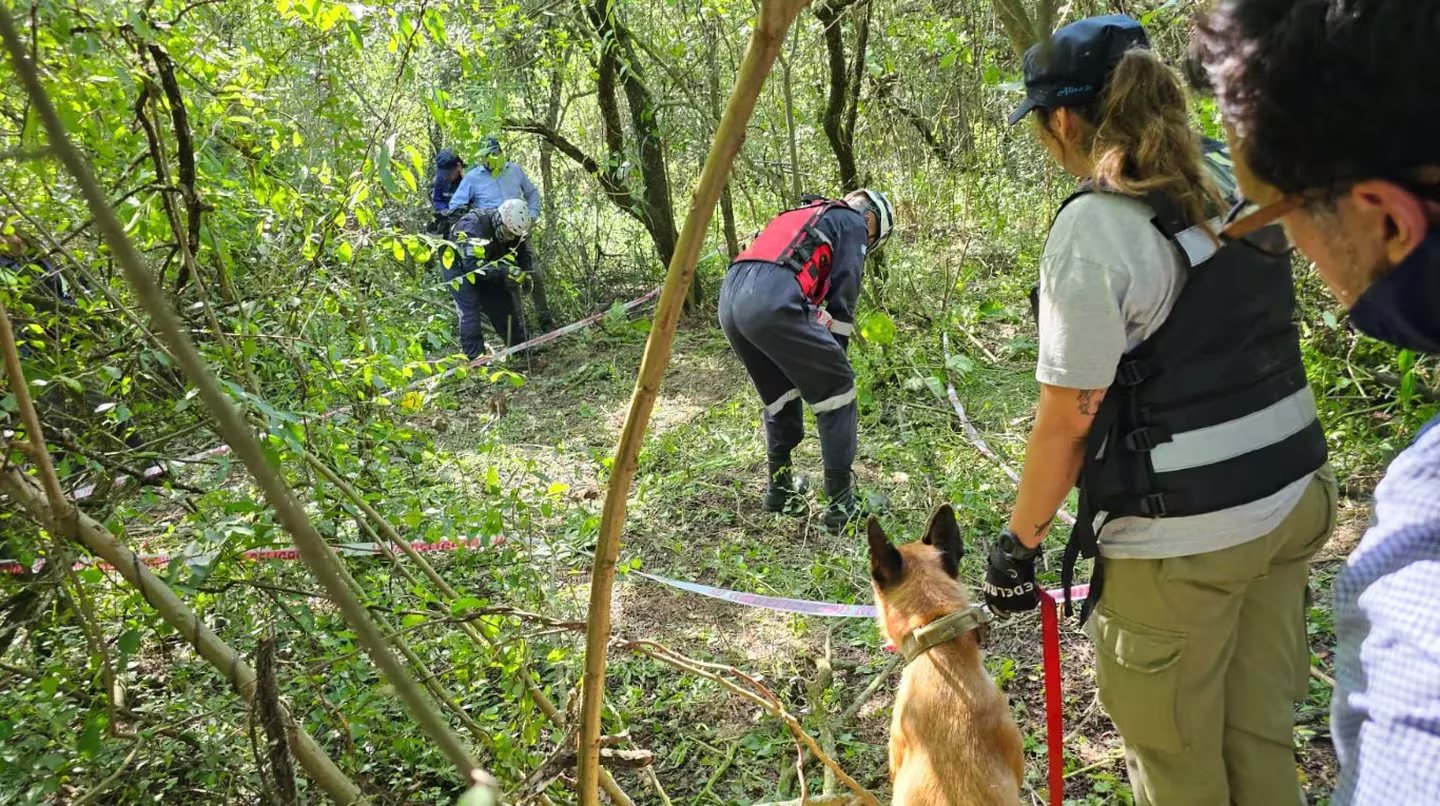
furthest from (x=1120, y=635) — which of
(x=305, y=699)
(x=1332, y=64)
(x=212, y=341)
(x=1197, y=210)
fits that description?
(x=212, y=341)

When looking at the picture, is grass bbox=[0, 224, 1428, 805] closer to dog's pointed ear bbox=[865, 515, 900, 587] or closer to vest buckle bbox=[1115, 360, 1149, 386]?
dog's pointed ear bbox=[865, 515, 900, 587]

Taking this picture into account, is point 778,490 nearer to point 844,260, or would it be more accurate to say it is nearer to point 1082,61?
point 844,260

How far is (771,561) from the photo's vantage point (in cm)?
433

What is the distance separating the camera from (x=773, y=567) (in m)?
4.26

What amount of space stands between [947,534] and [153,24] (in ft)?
9.01

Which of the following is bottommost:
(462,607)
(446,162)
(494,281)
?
(462,607)

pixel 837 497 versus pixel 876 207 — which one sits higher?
pixel 876 207

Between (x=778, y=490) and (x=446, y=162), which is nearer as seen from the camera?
(x=778, y=490)

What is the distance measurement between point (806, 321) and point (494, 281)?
5031 mm

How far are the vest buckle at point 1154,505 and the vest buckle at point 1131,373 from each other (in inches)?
9.4

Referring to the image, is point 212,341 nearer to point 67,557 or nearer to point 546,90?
point 67,557

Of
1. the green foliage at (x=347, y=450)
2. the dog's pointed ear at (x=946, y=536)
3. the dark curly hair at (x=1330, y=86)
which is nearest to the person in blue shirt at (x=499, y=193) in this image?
the green foliage at (x=347, y=450)

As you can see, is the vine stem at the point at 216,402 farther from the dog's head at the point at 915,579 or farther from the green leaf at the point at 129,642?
the dog's head at the point at 915,579

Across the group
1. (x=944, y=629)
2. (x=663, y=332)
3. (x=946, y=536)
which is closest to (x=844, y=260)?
(x=946, y=536)
